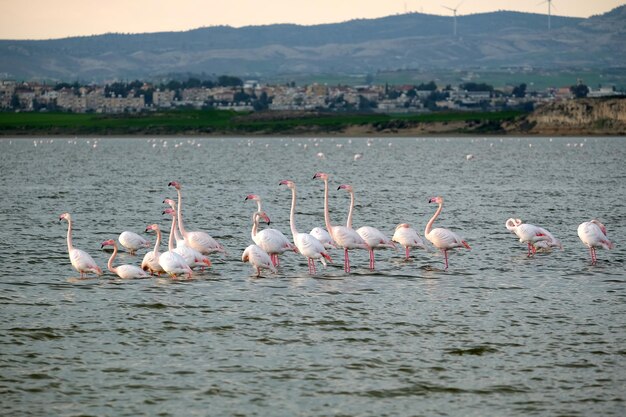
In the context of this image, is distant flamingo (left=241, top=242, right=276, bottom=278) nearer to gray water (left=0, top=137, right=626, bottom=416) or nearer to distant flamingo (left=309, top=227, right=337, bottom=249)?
gray water (left=0, top=137, right=626, bottom=416)

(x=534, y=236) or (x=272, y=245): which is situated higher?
(x=272, y=245)

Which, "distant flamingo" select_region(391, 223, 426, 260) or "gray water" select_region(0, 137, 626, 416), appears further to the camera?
"distant flamingo" select_region(391, 223, 426, 260)

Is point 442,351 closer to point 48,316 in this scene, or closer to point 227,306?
point 227,306

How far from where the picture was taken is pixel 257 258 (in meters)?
23.8

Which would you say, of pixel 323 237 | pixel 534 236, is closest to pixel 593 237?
pixel 534 236

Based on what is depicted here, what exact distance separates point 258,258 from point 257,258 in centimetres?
3

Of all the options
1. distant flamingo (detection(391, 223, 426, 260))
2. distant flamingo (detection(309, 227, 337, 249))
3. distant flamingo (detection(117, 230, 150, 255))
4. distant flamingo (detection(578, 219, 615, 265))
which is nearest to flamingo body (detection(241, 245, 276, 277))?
distant flamingo (detection(309, 227, 337, 249))

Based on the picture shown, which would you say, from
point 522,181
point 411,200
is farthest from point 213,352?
point 522,181

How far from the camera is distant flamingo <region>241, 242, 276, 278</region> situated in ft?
77.9

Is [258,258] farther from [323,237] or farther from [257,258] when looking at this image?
[323,237]

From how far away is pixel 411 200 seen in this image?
48.9 meters

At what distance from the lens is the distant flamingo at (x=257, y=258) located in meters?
23.8

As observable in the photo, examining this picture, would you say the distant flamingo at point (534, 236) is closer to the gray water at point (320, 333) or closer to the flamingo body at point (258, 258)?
the gray water at point (320, 333)

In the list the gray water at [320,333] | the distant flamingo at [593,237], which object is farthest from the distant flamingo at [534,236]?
the distant flamingo at [593,237]
